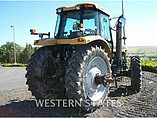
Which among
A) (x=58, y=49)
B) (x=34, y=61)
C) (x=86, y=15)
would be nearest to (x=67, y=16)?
(x=86, y=15)

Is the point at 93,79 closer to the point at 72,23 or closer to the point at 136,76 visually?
the point at 72,23

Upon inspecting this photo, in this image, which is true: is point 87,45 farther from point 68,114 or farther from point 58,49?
point 68,114

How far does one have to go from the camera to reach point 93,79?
6.19 metres

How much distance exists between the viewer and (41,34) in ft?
23.3

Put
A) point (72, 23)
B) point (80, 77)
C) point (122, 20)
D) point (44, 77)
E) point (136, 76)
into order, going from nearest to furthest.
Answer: point (80, 77)
point (44, 77)
point (72, 23)
point (136, 76)
point (122, 20)

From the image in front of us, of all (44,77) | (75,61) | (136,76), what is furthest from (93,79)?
(136,76)

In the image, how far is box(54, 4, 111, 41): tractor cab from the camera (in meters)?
6.87

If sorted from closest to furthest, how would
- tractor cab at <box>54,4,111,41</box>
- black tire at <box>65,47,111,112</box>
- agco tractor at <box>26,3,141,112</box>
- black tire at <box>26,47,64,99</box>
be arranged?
black tire at <box>65,47,111,112</box> < agco tractor at <box>26,3,141,112</box> < black tire at <box>26,47,64,99</box> < tractor cab at <box>54,4,111,41</box>

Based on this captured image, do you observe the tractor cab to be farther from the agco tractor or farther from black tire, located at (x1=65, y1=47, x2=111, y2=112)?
black tire, located at (x1=65, y1=47, x2=111, y2=112)

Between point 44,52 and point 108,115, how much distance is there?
2.43 metres

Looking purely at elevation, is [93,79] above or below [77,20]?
below

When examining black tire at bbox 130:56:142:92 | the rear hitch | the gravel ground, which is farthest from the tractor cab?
the gravel ground

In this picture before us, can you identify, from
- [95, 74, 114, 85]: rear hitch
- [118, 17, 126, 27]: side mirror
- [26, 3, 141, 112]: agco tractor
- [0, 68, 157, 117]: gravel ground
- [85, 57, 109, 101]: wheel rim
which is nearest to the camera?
[26, 3, 141, 112]: agco tractor

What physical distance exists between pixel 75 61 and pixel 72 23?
2.14 m
